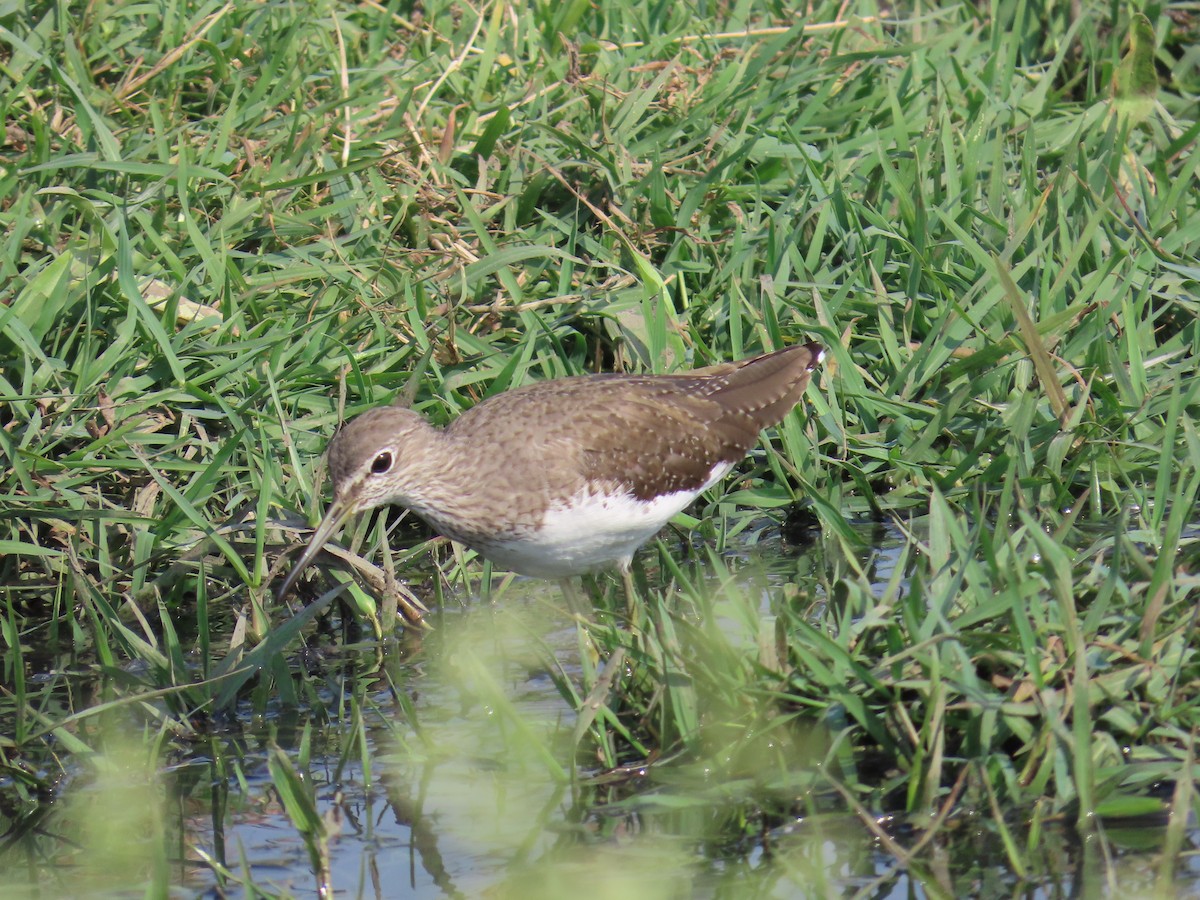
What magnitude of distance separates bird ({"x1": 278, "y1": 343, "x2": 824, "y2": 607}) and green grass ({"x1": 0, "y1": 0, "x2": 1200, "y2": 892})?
30cm

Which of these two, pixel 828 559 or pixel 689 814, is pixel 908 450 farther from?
pixel 689 814

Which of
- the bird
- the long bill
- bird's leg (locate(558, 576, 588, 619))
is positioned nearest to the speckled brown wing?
the bird

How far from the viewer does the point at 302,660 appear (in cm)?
581

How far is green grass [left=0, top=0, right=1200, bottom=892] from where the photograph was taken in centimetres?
445

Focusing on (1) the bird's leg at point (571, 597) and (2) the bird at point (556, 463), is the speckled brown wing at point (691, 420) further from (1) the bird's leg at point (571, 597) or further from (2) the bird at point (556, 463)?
(1) the bird's leg at point (571, 597)

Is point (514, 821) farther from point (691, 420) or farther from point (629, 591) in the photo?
point (691, 420)

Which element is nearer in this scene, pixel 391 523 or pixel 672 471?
pixel 672 471

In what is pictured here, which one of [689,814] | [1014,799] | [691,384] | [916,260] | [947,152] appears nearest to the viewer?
[1014,799]

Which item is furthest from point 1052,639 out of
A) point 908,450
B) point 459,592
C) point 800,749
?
point 459,592

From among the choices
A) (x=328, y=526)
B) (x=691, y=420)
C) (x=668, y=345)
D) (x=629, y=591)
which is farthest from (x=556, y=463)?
(x=668, y=345)

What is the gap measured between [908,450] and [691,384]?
95 cm

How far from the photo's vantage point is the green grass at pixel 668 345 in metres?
4.45

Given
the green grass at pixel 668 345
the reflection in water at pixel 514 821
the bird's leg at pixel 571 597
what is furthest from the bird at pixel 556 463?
the reflection in water at pixel 514 821

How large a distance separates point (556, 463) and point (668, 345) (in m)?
1.42
